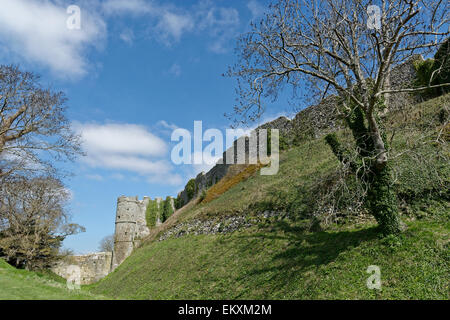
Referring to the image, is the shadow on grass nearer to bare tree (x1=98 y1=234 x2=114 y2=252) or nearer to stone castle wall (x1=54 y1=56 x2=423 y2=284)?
stone castle wall (x1=54 y1=56 x2=423 y2=284)

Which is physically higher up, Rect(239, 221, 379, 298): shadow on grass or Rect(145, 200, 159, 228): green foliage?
Rect(145, 200, 159, 228): green foliage

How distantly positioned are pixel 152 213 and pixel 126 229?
7585 mm

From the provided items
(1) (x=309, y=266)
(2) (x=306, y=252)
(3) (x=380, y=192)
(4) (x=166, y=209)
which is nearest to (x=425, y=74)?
(3) (x=380, y=192)

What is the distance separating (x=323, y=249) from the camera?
9.13m

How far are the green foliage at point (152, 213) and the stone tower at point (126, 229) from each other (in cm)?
187

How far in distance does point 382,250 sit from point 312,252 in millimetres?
2205

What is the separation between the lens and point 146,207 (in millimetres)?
46125

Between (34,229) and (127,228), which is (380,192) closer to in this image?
(34,229)

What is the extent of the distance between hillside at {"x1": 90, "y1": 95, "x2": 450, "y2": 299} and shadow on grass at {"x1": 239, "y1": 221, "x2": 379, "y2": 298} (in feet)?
0.13

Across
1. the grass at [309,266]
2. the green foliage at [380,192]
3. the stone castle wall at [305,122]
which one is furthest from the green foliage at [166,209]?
the green foliage at [380,192]

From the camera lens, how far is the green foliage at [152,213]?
44844 millimetres

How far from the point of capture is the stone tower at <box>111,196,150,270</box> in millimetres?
36344

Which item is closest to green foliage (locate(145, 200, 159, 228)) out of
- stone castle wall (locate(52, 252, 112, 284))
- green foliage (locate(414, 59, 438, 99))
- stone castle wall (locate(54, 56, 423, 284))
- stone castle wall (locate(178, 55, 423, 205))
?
stone castle wall (locate(54, 56, 423, 284))
